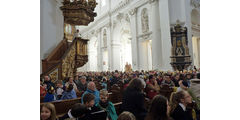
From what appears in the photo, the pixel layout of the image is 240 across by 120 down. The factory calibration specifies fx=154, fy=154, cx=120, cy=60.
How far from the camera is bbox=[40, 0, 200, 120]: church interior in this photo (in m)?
1.88

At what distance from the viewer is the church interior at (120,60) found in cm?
188

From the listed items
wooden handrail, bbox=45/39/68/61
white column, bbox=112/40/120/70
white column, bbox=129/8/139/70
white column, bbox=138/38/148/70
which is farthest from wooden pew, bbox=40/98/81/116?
white column, bbox=112/40/120/70

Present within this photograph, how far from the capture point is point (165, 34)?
10305 mm

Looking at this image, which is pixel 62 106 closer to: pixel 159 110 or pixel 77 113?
pixel 77 113

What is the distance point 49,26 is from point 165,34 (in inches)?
310

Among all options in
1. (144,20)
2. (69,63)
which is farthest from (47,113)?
(144,20)

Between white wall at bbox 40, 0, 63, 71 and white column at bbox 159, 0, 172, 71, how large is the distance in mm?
7215

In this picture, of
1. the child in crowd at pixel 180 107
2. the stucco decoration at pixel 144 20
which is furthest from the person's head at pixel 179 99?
the stucco decoration at pixel 144 20

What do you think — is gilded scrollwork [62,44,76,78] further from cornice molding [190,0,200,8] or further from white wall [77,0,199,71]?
white wall [77,0,199,71]
